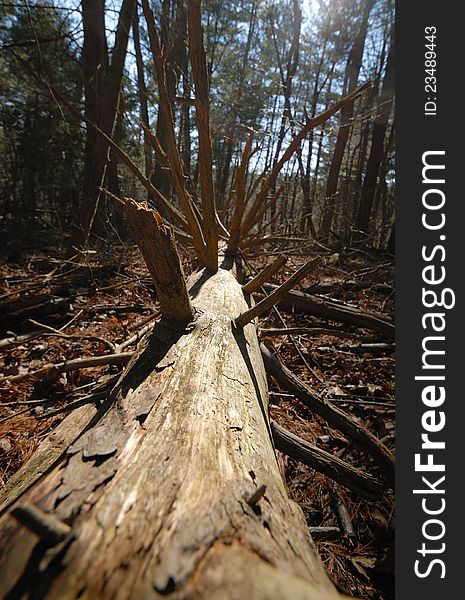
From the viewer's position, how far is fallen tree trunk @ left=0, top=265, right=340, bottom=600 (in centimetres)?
51

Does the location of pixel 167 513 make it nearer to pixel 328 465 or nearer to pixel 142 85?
pixel 328 465

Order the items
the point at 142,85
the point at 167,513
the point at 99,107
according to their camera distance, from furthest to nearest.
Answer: the point at 142,85, the point at 99,107, the point at 167,513

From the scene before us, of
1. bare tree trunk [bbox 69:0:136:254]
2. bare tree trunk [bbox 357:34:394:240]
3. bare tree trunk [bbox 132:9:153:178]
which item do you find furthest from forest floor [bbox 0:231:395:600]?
bare tree trunk [bbox 357:34:394:240]

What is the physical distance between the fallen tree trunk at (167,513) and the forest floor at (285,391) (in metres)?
0.71

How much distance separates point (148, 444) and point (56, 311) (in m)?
3.05

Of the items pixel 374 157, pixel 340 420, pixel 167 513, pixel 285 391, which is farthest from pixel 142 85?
pixel 167 513

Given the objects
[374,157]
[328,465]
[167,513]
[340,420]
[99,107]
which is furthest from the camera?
[374,157]

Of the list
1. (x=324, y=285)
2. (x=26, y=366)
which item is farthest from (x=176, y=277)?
(x=324, y=285)

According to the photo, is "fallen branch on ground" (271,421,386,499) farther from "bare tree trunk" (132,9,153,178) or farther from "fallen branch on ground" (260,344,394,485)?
"bare tree trunk" (132,9,153,178)

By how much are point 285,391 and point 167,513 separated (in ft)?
6.90

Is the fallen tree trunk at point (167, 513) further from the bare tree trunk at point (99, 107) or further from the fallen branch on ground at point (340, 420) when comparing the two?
the bare tree trunk at point (99, 107)

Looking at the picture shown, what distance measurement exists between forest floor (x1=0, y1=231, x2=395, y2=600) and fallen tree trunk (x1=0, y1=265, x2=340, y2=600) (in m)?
0.71

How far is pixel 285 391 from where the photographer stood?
8.69ft

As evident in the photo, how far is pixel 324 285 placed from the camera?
15.7 ft
